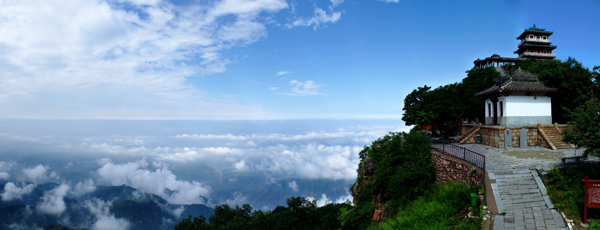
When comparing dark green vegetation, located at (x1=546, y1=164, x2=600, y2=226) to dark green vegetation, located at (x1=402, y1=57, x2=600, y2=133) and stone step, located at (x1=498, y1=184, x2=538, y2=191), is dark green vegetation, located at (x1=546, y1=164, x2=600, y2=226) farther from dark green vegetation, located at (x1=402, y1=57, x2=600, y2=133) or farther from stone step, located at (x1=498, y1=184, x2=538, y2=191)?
dark green vegetation, located at (x1=402, y1=57, x2=600, y2=133)

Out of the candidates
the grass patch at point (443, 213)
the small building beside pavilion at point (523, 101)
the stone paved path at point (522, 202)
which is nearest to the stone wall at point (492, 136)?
the small building beside pavilion at point (523, 101)

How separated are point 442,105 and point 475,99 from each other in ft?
18.8

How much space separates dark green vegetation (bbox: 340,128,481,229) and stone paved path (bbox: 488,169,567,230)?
969 mm

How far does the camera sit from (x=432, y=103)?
2383 cm

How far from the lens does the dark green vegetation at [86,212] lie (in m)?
118

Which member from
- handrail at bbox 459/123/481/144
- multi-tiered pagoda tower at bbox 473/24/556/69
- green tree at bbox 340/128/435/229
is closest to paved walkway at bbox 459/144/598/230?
green tree at bbox 340/128/435/229

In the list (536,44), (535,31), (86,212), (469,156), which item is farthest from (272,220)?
(86,212)

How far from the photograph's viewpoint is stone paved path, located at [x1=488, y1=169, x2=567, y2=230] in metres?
8.80

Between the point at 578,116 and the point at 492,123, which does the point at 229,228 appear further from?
the point at 578,116

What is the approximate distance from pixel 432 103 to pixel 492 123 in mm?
4903

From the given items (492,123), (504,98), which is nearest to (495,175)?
(504,98)

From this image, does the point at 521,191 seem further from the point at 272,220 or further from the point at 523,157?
the point at 272,220

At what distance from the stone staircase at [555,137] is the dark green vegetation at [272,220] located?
848 inches

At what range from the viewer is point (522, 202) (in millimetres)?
10125
